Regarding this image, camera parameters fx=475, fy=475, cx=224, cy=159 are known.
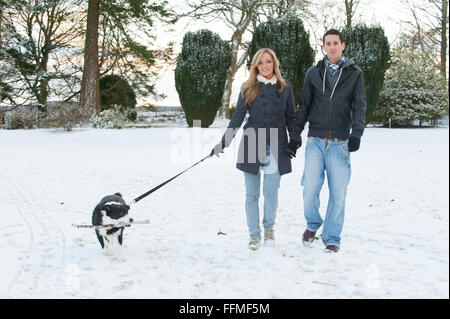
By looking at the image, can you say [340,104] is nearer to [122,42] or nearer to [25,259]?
[25,259]

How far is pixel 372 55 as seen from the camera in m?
16.1

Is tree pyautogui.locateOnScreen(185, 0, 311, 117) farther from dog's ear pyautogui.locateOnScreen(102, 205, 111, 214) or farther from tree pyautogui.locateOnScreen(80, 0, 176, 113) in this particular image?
dog's ear pyautogui.locateOnScreen(102, 205, 111, 214)

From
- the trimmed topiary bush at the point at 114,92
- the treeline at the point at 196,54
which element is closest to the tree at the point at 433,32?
the treeline at the point at 196,54

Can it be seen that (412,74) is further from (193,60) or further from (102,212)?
(102,212)

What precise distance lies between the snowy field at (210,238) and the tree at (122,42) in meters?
8.65

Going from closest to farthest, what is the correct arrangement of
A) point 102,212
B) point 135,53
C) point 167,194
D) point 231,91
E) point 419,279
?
point 419,279
point 102,212
point 167,194
point 135,53
point 231,91

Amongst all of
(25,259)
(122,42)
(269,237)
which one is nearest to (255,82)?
(269,237)

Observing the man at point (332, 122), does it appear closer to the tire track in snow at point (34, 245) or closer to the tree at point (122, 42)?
the tire track in snow at point (34, 245)

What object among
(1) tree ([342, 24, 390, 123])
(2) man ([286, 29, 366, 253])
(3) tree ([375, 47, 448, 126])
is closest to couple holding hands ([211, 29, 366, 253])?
(2) man ([286, 29, 366, 253])

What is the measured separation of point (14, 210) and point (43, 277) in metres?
2.87

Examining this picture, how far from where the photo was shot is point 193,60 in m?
17.6

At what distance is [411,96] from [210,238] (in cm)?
1536

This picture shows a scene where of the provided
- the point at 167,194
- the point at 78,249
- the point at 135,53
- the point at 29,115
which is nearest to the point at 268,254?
the point at 78,249

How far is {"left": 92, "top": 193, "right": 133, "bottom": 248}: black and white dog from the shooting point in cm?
394
